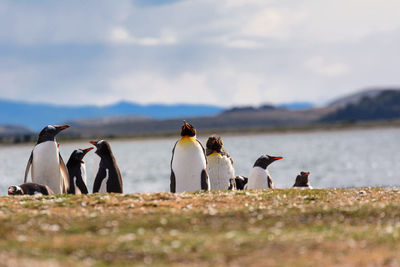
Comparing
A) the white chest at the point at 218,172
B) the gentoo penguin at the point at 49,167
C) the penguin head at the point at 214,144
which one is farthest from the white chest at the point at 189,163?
the gentoo penguin at the point at 49,167

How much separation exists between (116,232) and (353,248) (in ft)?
12.0

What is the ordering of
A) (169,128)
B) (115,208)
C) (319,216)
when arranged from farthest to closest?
(169,128), (115,208), (319,216)

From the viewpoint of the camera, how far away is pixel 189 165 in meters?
16.2

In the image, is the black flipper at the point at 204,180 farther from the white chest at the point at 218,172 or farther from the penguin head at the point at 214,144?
the penguin head at the point at 214,144

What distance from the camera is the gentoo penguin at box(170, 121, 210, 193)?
53.2ft

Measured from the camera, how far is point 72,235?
31.4 ft

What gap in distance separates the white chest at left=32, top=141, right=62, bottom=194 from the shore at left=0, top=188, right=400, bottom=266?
3366 mm

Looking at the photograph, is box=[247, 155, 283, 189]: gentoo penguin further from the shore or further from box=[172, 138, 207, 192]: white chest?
the shore

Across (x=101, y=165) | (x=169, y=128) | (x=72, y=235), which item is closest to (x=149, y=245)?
(x=72, y=235)

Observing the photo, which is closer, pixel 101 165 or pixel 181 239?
pixel 181 239

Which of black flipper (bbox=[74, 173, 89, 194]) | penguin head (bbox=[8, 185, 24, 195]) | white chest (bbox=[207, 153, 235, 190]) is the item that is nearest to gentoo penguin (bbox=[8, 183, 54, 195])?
penguin head (bbox=[8, 185, 24, 195])

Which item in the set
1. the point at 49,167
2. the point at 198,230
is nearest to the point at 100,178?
the point at 49,167

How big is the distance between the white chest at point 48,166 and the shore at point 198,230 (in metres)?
3.37

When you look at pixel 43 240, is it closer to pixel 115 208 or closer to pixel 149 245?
pixel 149 245
